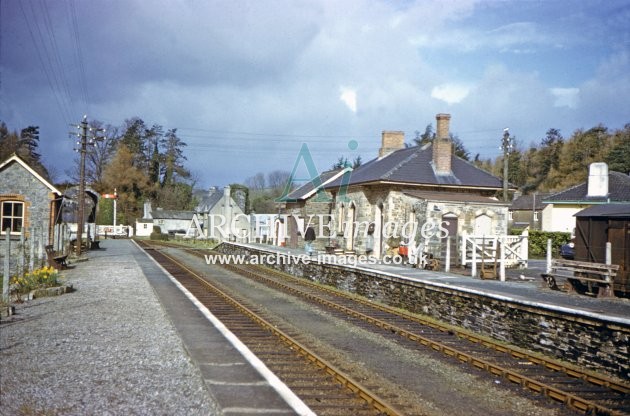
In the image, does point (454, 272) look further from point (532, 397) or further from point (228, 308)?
point (532, 397)

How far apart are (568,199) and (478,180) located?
18998 mm

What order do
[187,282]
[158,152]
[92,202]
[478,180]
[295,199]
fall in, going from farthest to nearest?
[158,152] < [92,202] < [295,199] < [478,180] < [187,282]

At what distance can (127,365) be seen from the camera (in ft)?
25.7

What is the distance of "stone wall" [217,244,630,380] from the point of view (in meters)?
8.35

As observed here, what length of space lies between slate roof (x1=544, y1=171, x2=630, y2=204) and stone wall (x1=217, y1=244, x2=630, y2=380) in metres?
28.8

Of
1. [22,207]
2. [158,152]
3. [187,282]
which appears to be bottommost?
[187,282]

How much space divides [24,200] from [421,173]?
19.1 metres

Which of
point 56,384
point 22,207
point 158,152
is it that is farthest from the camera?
point 158,152

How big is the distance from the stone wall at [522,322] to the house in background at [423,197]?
636 cm

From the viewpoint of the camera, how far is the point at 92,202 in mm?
50031

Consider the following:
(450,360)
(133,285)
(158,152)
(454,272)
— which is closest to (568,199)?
(454,272)

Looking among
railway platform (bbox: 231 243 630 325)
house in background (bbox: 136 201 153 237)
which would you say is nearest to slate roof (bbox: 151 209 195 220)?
house in background (bbox: 136 201 153 237)

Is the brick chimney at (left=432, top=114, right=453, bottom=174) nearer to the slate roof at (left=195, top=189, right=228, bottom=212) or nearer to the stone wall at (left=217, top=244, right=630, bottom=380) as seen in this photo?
the stone wall at (left=217, top=244, right=630, bottom=380)

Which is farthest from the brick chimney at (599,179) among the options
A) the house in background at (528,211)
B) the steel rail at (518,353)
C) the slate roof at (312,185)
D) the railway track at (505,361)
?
the railway track at (505,361)
